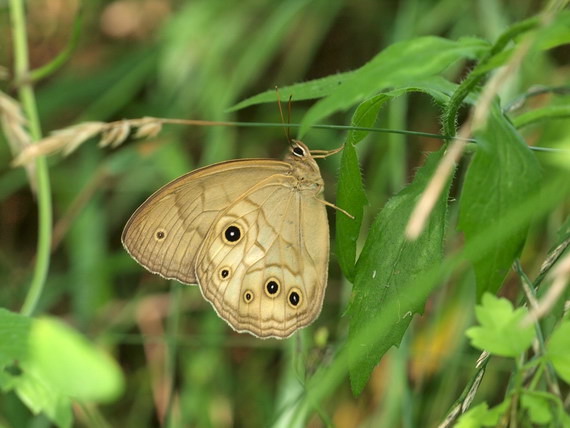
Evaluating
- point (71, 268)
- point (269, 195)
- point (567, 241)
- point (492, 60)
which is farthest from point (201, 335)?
point (492, 60)

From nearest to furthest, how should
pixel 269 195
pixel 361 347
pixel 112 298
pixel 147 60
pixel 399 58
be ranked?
pixel 399 58
pixel 361 347
pixel 269 195
pixel 112 298
pixel 147 60

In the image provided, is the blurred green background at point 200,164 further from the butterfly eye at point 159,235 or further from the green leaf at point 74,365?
the green leaf at point 74,365

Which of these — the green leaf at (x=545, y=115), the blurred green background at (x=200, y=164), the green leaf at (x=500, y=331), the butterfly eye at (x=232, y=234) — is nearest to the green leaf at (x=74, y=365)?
the green leaf at (x=500, y=331)

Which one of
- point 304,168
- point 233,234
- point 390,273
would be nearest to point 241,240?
point 233,234

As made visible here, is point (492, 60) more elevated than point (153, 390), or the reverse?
point (492, 60)

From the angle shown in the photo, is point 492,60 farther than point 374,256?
No

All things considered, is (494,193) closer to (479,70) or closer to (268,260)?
(479,70)

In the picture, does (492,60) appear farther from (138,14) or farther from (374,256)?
(138,14)
